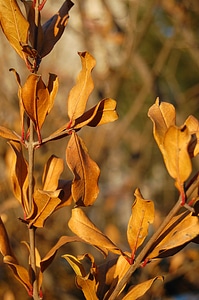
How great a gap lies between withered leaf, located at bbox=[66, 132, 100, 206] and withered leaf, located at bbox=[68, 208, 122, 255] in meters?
0.02

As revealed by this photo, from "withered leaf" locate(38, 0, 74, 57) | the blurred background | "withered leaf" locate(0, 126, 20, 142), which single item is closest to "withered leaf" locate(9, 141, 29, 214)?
"withered leaf" locate(0, 126, 20, 142)

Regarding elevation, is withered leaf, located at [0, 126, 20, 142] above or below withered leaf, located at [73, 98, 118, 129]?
below

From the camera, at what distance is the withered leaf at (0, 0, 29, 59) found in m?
0.57

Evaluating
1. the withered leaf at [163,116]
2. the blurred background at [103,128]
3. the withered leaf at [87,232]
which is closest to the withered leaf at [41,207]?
the withered leaf at [87,232]

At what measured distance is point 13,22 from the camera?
58cm

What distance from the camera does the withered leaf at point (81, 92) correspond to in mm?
574

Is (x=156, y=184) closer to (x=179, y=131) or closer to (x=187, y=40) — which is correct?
(x=187, y=40)

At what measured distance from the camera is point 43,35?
61 cm

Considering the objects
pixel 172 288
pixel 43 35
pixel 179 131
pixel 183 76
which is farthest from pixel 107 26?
pixel 183 76

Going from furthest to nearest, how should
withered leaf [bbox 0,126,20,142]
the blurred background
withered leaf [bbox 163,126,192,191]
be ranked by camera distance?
the blurred background
withered leaf [bbox 0,126,20,142]
withered leaf [bbox 163,126,192,191]

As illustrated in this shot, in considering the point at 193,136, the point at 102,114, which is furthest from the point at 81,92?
the point at 193,136

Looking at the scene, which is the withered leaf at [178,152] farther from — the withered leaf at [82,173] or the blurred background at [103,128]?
the blurred background at [103,128]

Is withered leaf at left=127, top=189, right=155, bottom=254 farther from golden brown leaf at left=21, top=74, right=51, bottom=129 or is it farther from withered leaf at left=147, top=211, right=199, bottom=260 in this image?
golden brown leaf at left=21, top=74, right=51, bottom=129

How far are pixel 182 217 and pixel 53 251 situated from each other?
15 centimetres
